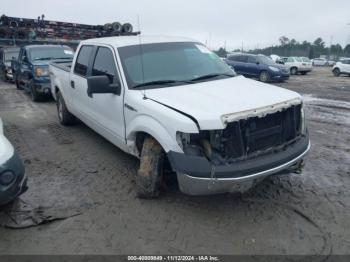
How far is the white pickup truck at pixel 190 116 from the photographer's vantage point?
3.32 metres

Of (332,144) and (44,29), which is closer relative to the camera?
(332,144)

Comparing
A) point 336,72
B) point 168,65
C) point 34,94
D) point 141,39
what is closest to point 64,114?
point 141,39

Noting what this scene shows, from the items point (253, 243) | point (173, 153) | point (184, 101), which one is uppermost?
point (184, 101)

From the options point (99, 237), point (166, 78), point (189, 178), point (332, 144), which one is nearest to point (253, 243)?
point (189, 178)

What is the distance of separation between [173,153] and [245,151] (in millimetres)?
727

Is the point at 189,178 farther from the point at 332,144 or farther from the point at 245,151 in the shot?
the point at 332,144

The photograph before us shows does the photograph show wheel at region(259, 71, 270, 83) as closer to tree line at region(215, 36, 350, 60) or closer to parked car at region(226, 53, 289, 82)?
parked car at region(226, 53, 289, 82)

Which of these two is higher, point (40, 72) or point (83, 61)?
point (83, 61)

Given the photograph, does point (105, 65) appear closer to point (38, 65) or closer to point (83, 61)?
point (83, 61)

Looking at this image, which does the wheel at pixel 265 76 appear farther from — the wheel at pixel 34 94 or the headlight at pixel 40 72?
the wheel at pixel 34 94

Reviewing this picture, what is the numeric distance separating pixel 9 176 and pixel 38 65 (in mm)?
7622

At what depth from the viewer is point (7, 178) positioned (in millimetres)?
3252

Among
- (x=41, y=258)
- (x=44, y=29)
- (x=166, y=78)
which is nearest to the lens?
(x=41, y=258)

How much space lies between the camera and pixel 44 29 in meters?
14.2
